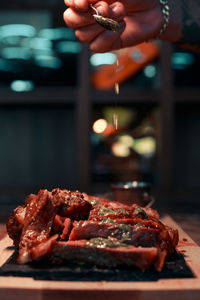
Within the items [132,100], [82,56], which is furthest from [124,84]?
[82,56]

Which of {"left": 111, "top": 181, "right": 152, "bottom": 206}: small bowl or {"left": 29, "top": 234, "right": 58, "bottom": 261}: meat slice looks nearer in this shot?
{"left": 29, "top": 234, "right": 58, "bottom": 261}: meat slice

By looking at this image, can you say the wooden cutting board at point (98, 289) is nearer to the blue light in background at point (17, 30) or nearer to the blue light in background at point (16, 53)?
the blue light in background at point (16, 53)

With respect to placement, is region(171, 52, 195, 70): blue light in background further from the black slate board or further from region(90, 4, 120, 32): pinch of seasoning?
the black slate board

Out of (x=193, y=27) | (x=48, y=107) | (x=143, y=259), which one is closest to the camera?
(x=143, y=259)

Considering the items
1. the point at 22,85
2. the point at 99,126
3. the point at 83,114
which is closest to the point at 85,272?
the point at 83,114

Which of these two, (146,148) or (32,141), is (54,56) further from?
(146,148)

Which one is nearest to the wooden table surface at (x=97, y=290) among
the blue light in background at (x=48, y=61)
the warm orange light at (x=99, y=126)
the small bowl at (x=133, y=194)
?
the small bowl at (x=133, y=194)

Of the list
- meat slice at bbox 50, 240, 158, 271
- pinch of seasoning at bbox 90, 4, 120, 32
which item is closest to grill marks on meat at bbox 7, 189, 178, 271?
meat slice at bbox 50, 240, 158, 271
